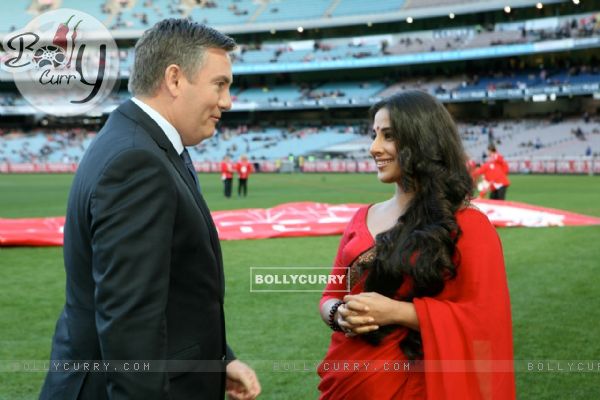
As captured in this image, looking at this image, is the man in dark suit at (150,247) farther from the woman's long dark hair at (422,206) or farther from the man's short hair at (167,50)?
the woman's long dark hair at (422,206)

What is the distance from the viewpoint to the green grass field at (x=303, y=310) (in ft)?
16.1

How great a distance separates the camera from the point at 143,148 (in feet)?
6.02

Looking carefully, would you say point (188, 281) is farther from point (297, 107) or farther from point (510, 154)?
point (297, 107)

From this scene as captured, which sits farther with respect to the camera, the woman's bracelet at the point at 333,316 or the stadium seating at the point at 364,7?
the stadium seating at the point at 364,7

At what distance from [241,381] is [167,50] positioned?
117cm

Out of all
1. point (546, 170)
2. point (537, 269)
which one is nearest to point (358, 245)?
point (537, 269)

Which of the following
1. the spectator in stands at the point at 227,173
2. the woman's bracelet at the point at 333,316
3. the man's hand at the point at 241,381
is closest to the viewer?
the man's hand at the point at 241,381

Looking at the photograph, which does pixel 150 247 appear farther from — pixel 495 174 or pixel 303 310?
pixel 495 174

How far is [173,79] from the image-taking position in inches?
79.5
